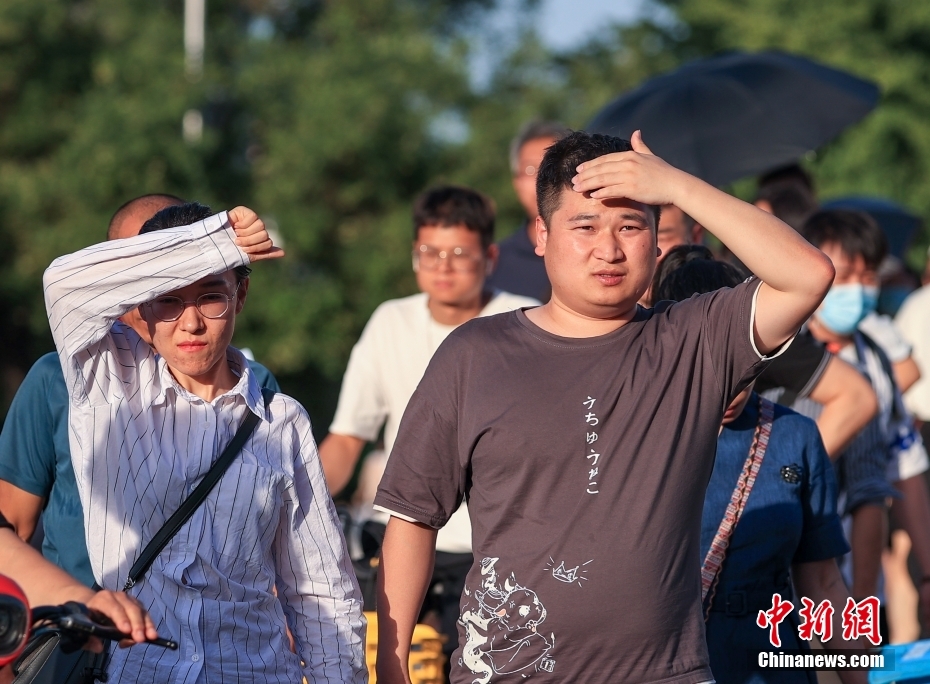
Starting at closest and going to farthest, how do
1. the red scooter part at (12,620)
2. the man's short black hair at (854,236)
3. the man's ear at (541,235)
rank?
the red scooter part at (12,620)
the man's ear at (541,235)
the man's short black hair at (854,236)

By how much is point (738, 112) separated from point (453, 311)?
2880 millimetres

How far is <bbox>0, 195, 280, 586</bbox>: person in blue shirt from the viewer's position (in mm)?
3822

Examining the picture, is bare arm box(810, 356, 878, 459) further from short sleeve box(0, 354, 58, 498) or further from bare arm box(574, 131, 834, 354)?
short sleeve box(0, 354, 58, 498)

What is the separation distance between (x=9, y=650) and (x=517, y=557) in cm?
121

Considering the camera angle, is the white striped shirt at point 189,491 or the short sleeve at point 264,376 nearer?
the white striped shirt at point 189,491

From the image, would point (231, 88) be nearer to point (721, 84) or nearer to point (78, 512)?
point (721, 84)

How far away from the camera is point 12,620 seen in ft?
7.94

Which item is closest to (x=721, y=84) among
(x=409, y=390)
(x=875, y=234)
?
(x=875, y=234)

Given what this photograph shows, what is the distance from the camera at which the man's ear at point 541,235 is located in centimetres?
337

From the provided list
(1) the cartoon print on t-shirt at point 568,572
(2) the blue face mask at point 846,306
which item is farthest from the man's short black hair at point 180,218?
(2) the blue face mask at point 846,306

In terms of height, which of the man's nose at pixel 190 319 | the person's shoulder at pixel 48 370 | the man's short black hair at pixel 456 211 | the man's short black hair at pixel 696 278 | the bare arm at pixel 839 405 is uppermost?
the man's short black hair at pixel 456 211

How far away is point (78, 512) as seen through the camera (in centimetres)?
385

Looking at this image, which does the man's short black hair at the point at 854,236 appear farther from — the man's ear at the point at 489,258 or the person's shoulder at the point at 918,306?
the person's shoulder at the point at 918,306

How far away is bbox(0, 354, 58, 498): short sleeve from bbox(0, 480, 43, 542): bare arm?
0.01 meters
